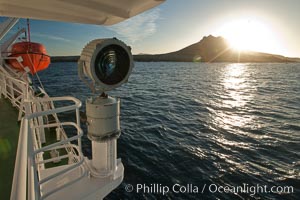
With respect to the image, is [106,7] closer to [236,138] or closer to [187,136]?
[187,136]

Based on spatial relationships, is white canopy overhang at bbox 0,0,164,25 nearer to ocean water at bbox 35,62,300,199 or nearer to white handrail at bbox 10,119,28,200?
white handrail at bbox 10,119,28,200

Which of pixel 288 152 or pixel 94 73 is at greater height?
pixel 94 73

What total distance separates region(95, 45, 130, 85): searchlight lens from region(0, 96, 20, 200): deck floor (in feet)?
7.43

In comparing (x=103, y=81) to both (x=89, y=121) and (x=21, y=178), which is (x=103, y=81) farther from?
(x=21, y=178)

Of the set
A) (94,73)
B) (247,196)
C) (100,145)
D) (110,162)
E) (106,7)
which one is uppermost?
(106,7)

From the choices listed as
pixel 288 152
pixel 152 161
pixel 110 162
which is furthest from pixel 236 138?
pixel 110 162

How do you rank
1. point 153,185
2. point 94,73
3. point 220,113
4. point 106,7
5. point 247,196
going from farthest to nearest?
point 220,113
point 153,185
point 247,196
point 106,7
point 94,73

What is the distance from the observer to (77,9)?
370 cm

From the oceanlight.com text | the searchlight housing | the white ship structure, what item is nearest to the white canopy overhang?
the white ship structure

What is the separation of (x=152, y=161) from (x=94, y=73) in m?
7.75

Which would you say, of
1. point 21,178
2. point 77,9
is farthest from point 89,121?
point 77,9

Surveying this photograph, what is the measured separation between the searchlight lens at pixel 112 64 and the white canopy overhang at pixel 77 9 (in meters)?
1.03

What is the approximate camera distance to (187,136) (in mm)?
12102

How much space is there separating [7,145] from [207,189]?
681 centimetres
